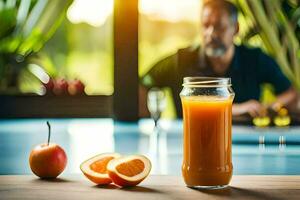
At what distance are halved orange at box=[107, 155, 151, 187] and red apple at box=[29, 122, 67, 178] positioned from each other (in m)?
0.13

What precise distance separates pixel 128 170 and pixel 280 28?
1765 millimetres

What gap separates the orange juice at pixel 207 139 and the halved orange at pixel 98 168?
168 millimetres

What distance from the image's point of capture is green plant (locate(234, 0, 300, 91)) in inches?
112

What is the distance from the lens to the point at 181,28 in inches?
135

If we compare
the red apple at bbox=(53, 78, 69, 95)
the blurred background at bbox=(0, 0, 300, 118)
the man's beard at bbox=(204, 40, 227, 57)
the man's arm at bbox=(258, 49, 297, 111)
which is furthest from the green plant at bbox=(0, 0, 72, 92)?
the man's arm at bbox=(258, 49, 297, 111)

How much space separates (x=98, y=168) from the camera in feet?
4.50

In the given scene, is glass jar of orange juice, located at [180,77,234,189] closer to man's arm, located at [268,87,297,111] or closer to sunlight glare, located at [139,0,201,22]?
man's arm, located at [268,87,297,111]

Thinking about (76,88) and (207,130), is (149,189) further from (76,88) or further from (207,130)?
(76,88)

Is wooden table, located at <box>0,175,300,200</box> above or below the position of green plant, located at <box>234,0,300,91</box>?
below

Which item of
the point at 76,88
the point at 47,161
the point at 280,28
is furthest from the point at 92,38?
the point at 47,161

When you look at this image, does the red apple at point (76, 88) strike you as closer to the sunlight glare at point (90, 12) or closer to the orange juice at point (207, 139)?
the sunlight glare at point (90, 12)

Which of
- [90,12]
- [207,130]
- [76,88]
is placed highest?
[90,12]

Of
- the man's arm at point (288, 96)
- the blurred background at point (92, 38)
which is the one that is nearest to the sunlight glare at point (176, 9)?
the blurred background at point (92, 38)

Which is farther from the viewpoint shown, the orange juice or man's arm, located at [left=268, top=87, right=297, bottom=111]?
man's arm, located at [left=268, top=87, right=297, bottom=111]
